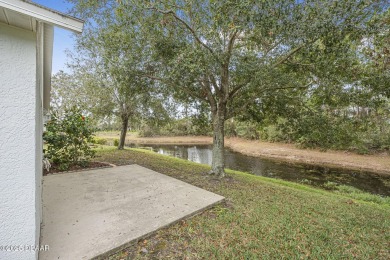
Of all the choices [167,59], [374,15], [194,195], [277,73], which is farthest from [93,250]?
[374,15]

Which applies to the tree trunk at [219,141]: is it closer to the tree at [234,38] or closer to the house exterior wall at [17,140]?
the tree at [234,38]

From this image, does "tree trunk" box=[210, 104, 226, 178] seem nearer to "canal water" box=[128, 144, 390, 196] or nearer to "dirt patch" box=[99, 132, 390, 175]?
"canal water" box=[128, 144, 390, 196]

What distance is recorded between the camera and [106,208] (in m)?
3.32

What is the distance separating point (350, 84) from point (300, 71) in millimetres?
1256

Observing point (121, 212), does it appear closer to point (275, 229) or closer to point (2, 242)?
point (2, 242)

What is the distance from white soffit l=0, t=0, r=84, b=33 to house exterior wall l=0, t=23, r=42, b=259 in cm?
10

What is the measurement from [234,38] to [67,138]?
5.77m

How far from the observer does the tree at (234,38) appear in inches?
148

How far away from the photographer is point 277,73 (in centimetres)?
475

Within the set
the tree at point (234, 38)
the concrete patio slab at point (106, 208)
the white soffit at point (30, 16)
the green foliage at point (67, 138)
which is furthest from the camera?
the green foliage at point (67, 138)

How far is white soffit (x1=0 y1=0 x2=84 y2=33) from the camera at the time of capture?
151 centimetres

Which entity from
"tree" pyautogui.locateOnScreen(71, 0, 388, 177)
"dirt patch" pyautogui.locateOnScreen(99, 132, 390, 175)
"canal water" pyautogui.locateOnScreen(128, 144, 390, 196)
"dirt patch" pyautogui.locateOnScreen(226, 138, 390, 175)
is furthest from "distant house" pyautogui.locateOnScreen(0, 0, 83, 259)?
"dirt patch" pyautogui.locateOnScreen(226, 138, 390, 175)

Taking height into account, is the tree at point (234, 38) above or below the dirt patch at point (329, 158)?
above

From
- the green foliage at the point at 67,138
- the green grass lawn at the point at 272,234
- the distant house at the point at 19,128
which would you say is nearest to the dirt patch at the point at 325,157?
the green grass lawn at the point at 272,234
